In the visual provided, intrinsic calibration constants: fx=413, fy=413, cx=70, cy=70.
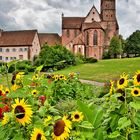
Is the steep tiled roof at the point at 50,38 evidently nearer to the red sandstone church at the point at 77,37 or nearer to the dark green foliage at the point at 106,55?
the red sandstone church at the point at 77,37

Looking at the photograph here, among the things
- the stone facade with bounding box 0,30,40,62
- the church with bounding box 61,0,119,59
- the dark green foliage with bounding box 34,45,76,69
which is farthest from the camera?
the stone facade with bounding box 0,30,40,62

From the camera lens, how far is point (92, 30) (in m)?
76.4

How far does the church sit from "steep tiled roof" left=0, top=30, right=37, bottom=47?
720 centimetres

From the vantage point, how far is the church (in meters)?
75.9

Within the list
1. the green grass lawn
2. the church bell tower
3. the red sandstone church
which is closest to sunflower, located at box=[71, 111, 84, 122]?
the green grass lawn

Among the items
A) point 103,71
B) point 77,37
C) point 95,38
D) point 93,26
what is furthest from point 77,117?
point 77,37

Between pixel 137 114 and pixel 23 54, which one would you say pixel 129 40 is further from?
pixel 137 114

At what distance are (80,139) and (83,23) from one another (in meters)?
78.5

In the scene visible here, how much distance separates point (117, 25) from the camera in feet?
276

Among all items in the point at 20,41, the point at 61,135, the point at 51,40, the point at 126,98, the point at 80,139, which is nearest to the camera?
the point at 61,135

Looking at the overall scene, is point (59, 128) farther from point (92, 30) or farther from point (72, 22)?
point (72, 22)

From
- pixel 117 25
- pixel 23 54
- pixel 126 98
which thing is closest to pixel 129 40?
pixel 117 25

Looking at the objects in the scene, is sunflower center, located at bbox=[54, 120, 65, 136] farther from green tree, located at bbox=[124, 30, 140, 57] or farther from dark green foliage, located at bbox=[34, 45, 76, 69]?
green tree, located at bbox=[124, 30, 140, 57]

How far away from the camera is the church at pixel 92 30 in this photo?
7594 cm
